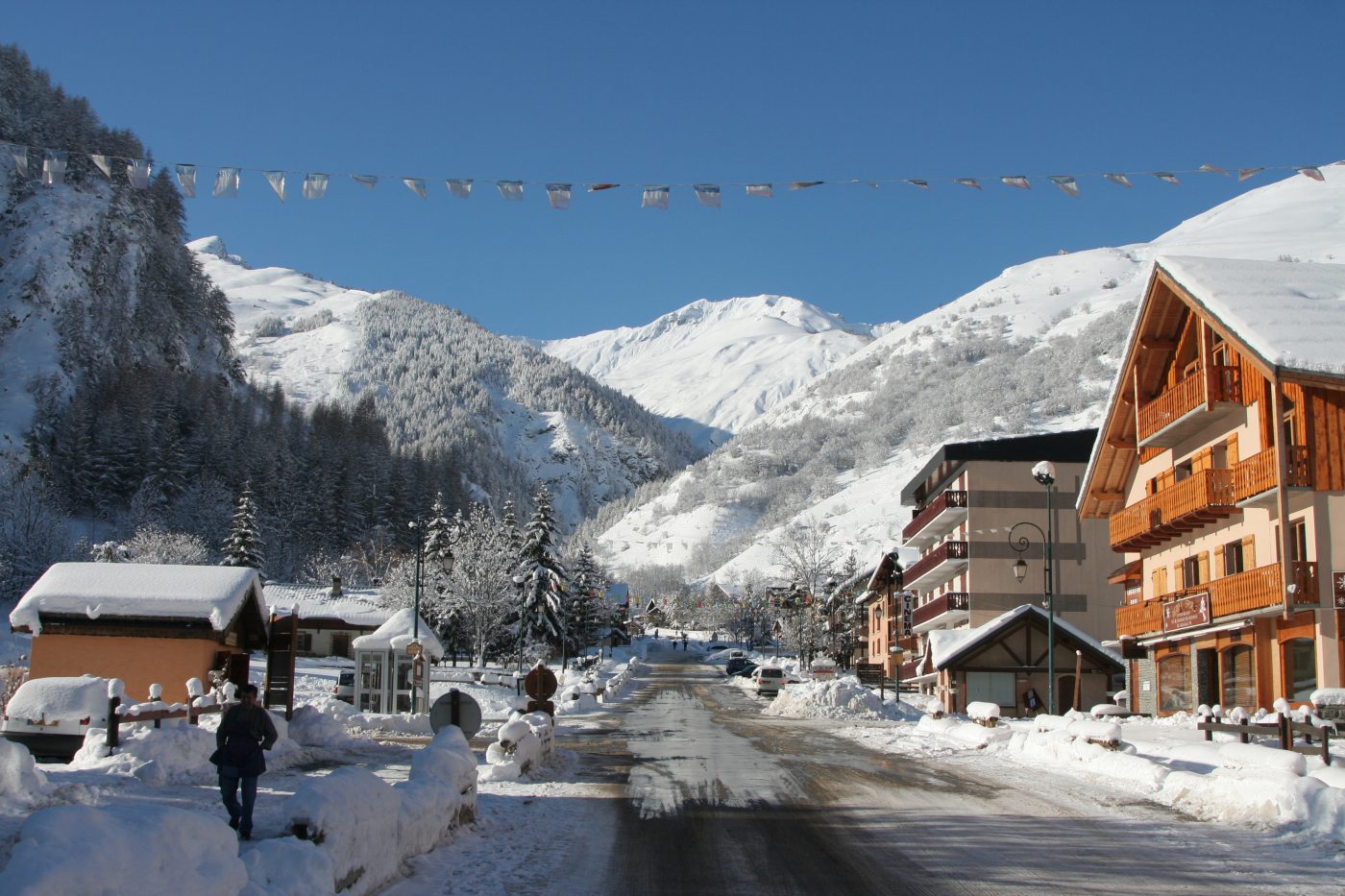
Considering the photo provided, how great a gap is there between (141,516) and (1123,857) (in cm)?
10898

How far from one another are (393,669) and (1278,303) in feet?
86.2

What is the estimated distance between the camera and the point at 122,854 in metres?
5.54

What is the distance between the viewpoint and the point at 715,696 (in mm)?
61969

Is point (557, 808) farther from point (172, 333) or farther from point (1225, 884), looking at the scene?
point (172, 333)

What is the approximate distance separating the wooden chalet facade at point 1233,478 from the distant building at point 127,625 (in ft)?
83.0

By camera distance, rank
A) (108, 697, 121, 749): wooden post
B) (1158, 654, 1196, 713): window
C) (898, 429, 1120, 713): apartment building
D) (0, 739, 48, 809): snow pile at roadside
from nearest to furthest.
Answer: (0, 739, 48, 809): snow pile at roadside
(108, 697, 121, 749): wooden post
(1158, 654, 1196, 713): window
(898, 429, 1120, 713): apartment building

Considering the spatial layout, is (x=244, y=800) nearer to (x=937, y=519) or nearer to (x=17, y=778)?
(x=17, y=778)

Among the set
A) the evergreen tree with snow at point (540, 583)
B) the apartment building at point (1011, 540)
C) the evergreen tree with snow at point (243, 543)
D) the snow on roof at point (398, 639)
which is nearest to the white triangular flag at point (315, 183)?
the snow on roof at point (398, 639)

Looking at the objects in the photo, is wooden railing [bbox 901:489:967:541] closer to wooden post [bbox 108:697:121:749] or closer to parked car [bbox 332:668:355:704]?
parked car [bbox 332:668:355:704]

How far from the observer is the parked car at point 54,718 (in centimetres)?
1917

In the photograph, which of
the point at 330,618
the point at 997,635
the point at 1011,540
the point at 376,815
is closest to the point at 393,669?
the point at 997,635

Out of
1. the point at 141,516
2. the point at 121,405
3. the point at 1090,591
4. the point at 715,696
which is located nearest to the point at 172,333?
the point at 121,405

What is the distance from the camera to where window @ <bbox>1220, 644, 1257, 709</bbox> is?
99.3 feet

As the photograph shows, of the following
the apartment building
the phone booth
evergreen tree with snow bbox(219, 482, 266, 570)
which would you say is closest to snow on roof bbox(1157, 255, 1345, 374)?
the phone booth
